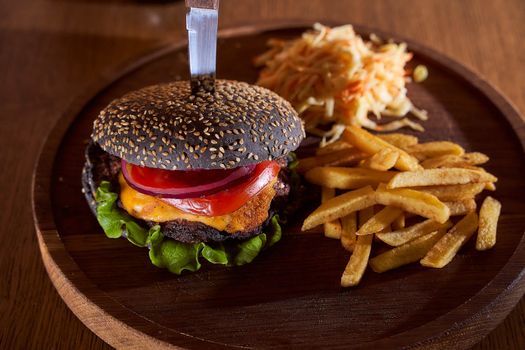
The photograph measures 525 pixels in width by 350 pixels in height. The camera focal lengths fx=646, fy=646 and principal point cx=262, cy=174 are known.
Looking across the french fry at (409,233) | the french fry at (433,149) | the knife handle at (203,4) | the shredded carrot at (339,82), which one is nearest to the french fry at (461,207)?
the french fry at (409,233)

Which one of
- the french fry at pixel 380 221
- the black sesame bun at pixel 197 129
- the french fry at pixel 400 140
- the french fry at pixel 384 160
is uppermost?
the black sesame bun at pixel 197 129

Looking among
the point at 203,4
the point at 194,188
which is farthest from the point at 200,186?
→ the point at 203,4

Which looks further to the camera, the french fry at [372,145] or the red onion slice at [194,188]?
the french fry at [372,145]

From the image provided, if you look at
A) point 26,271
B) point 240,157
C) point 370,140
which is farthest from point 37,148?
point 370,140

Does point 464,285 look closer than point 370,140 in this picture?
Yes

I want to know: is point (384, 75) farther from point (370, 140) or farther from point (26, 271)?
point (26, 271)

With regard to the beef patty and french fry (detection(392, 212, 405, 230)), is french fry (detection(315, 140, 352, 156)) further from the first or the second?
french fry (detection(392, 212, 405, 230))

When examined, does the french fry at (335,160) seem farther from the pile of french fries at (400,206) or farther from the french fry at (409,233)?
the french fry at (409,233)
